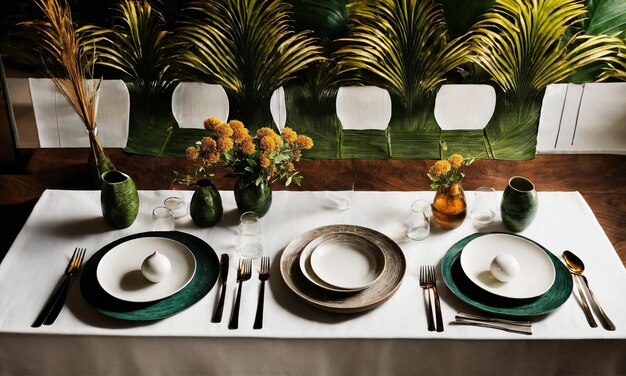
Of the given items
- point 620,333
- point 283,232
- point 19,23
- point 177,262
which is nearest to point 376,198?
point 283,232

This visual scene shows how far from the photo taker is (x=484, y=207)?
1.81 m

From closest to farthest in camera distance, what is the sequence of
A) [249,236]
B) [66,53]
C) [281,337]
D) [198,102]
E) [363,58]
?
[281,337], [249,236], [66,53], [363,58], [198,102]

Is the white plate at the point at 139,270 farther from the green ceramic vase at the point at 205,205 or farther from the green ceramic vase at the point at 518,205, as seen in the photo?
the green ceramic vase at the point at 518,205

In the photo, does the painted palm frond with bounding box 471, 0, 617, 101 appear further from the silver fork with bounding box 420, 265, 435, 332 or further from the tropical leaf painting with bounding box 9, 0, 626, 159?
the silver fork with bounding box 420, 265, 435, 332

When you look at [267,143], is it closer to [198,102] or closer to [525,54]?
[198,102]

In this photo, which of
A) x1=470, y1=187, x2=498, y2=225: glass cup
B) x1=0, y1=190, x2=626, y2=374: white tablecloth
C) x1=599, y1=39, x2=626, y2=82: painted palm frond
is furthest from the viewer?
x1=599, y1=39, x2=626, y2=82: painted palm frond

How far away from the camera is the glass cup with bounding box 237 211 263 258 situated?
1.62 metres

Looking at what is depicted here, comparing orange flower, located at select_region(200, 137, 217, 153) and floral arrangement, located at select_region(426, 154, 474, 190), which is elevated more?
orange flower, located at select_region(200, 137, 217, 153)

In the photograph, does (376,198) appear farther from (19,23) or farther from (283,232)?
(19,23)

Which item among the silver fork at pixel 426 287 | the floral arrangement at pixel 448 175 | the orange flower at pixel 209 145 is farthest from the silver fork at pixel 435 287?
the orange flower at pixel 209 145

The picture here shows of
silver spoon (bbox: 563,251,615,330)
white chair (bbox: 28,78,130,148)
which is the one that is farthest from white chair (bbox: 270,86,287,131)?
silver spoon (bbox: 563,251,615,330)

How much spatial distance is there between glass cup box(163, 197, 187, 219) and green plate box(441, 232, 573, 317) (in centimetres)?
70

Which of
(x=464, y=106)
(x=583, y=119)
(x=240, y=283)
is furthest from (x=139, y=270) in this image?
(x=583, y=119)

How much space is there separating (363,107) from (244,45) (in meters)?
0.50
